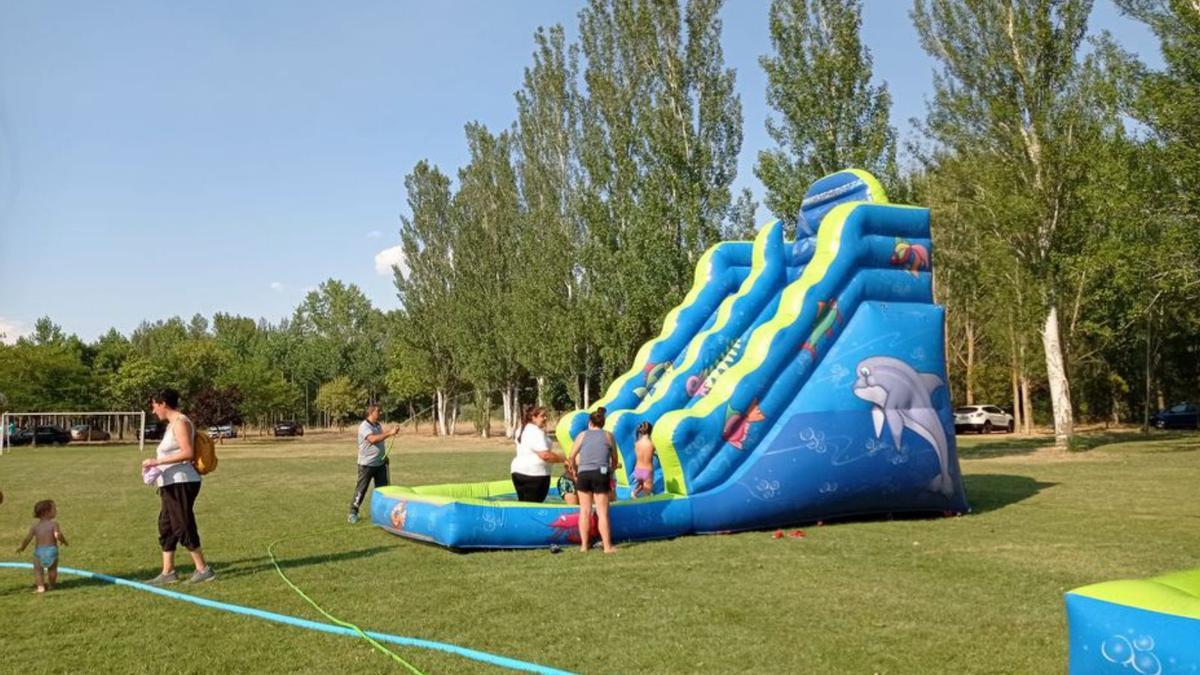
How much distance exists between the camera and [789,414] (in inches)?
421

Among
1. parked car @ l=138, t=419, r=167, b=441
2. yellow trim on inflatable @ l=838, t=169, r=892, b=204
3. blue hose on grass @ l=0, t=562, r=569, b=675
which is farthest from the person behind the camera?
parked car @ l=138, t=419, r=167, b=441

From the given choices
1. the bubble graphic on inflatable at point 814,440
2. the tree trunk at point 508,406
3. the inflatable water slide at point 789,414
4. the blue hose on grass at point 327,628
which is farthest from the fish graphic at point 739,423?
the tree trunk at point 508,406

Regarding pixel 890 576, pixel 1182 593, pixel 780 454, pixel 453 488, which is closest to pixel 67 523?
pixel 453 488

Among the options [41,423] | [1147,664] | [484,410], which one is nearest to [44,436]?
[41,423]

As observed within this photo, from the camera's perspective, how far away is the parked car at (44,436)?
44.6 m

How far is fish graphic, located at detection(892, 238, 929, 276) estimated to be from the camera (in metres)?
11.9

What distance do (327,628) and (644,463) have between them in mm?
5070

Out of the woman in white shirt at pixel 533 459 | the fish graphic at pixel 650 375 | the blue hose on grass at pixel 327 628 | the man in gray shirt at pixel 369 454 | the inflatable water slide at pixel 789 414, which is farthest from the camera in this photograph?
the fish graphic at pixel 650 375

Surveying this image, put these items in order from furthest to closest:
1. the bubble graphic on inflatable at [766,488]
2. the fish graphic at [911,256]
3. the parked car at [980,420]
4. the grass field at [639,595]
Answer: the parked car at [980,420]
the fish graphic at [911,256]
the bubble graphic on inflatable at [766,488]
the grass field at [639,595]

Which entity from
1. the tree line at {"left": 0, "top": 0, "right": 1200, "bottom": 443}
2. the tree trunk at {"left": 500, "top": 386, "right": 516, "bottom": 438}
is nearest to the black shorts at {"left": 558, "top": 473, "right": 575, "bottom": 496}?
the tree line at {"left": 0, "top": 0, "right": 1200, "bottom": 443}

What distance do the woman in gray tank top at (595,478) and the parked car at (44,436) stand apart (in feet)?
147

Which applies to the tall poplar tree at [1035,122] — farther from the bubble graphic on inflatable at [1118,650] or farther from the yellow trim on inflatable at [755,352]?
the bubble graphic on inflatable at [1118,650]

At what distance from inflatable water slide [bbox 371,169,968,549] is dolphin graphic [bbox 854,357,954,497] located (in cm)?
2

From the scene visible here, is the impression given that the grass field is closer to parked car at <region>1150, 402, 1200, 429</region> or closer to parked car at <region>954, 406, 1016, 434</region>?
parked car at <region>954, 406, 1016, 434</region>
